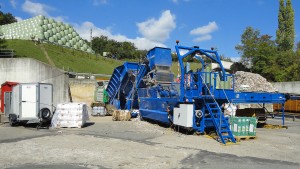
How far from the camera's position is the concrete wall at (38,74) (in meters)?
24.8

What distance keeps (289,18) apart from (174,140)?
1764 inches

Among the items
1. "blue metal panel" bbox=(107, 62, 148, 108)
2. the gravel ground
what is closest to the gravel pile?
"blue metal panel" bbox=(107, 62, 148, 108)

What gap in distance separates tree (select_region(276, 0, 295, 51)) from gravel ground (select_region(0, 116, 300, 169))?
40699 mm

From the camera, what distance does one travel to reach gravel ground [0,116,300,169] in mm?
7602

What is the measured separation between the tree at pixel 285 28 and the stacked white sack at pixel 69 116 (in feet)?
140

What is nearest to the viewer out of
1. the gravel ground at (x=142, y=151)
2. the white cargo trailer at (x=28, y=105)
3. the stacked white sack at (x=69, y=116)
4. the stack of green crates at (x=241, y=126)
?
the gravel ground at (x=142, y=151)

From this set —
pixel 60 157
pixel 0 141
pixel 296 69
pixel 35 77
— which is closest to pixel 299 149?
pixel 60 157

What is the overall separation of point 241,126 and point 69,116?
26.3ft

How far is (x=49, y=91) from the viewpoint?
16.1 m

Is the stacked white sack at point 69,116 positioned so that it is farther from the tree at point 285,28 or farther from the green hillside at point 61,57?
the tree at point 285,28

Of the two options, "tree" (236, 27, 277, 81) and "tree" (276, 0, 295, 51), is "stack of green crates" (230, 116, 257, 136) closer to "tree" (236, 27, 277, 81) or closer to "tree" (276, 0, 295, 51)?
"tree" (236, 27, 277, 81)

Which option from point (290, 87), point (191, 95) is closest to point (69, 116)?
point (191, 95)

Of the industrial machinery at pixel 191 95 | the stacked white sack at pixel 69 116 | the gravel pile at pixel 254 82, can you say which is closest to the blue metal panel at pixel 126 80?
the industrial machinery at pixel 191 95

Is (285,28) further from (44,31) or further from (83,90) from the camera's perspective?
(44,31)
